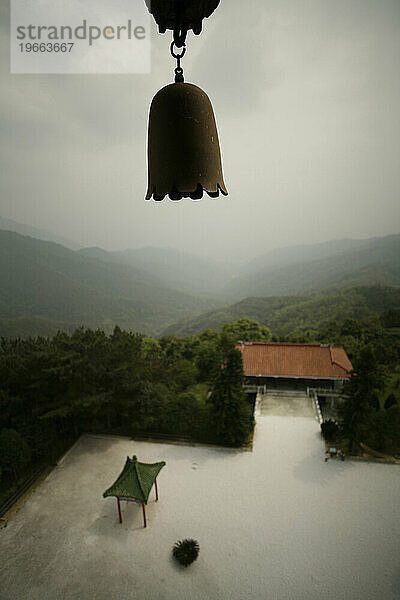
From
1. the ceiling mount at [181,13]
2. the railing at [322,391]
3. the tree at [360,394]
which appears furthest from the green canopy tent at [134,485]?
the railing at [322,391]

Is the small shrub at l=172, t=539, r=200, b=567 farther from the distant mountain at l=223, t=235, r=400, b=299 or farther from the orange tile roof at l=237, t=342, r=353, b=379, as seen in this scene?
the distant mountain at l=223, t=235, r=400, b=299

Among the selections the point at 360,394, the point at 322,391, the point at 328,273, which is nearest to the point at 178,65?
the point at 360,394

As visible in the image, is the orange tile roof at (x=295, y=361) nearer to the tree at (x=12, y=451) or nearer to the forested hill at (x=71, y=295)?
the tree at (x=12, y=451)

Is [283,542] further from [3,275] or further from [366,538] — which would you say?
[3,275]

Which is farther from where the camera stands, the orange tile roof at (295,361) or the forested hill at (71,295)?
the forested hill at (71,295)

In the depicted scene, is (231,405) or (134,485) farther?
(231,405)

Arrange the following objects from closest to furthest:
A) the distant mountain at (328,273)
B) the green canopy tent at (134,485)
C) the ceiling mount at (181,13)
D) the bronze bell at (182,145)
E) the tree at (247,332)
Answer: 1. the ceiling mount at (181,13)
2. the bronze bell at (182,145)
3. the green canopy tent at (134,485)
4. the tree at (247,332)
5. the distant mountain at (328,273)

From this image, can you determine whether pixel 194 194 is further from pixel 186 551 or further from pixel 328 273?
pixel 328 273
